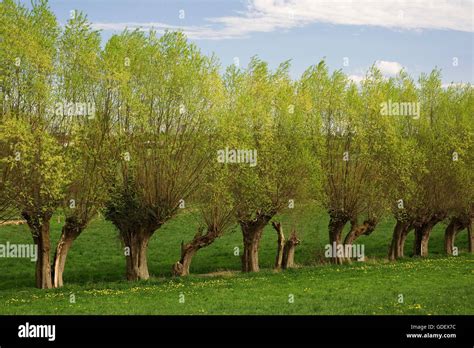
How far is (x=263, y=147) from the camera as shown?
43594 millimetres

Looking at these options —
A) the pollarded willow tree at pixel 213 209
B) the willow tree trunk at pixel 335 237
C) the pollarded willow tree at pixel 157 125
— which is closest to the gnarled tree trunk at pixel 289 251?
the willow tree trunk at pixel 335 237

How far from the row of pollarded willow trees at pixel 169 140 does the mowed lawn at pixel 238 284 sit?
9.17 feet

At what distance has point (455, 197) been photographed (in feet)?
178

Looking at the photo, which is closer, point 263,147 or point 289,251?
point 263,147

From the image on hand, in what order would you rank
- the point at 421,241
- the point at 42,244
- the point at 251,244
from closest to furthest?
1. the point at 42,244
2. the point at 251,244
3. the point at 421,241

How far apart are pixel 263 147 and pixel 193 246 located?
867cm

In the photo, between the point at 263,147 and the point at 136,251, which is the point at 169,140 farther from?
the point at 136,251

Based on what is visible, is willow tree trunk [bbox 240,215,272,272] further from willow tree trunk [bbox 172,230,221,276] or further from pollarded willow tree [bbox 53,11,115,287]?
pollarded willow tree [bbox 53,11,115,287]

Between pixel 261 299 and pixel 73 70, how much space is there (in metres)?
17.9

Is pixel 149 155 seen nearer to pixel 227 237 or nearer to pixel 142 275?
pixel 142 275

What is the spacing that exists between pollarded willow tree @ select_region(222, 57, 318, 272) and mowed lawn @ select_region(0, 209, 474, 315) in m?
3.17

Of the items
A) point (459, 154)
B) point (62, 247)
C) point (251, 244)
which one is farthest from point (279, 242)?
point (459, 154)

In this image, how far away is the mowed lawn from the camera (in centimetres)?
2956

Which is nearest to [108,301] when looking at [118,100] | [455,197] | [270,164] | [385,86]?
[118,100]
